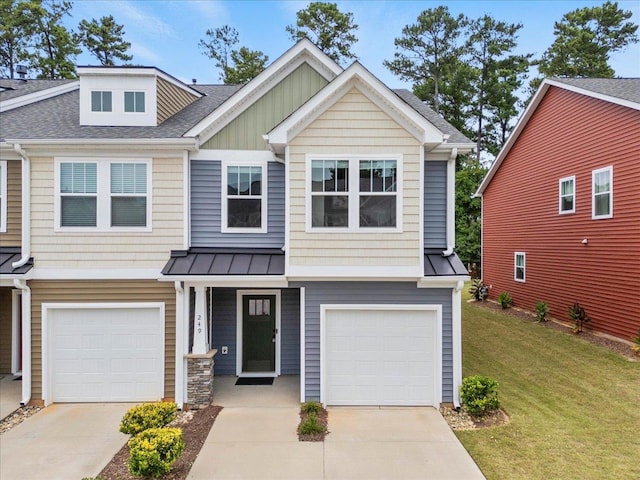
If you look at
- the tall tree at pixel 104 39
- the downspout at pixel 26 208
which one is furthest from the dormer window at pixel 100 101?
the tall tree at pixel 104 39

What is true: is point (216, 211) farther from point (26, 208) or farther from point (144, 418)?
point (144, 418)

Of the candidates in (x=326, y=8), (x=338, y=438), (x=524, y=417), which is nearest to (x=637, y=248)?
(x=524, y=417)

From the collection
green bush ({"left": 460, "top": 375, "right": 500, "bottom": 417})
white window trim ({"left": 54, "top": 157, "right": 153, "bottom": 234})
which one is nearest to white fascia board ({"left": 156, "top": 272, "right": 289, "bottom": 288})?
white window trim ({"left": 54, "top": 157, "right": 153, "bottom": 234})

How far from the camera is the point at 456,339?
300 inches

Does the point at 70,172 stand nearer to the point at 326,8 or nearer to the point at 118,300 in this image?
the point at 118,300

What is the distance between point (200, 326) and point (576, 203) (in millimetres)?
13181

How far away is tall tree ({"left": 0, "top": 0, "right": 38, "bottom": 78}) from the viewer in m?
24.5

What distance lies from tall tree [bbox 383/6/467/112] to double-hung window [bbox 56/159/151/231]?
30.5m

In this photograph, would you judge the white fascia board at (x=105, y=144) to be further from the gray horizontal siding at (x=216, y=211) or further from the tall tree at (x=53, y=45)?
the tall tree at (x=53, y=45)

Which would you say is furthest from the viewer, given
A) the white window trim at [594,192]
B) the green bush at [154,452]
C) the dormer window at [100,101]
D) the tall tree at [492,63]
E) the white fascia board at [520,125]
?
the tall tree at [492,63]

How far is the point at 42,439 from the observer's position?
6.41 metres

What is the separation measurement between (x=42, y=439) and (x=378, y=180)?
7.50 m

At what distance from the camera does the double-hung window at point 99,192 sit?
7.89 meters

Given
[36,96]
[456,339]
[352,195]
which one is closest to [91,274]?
[352,195]
